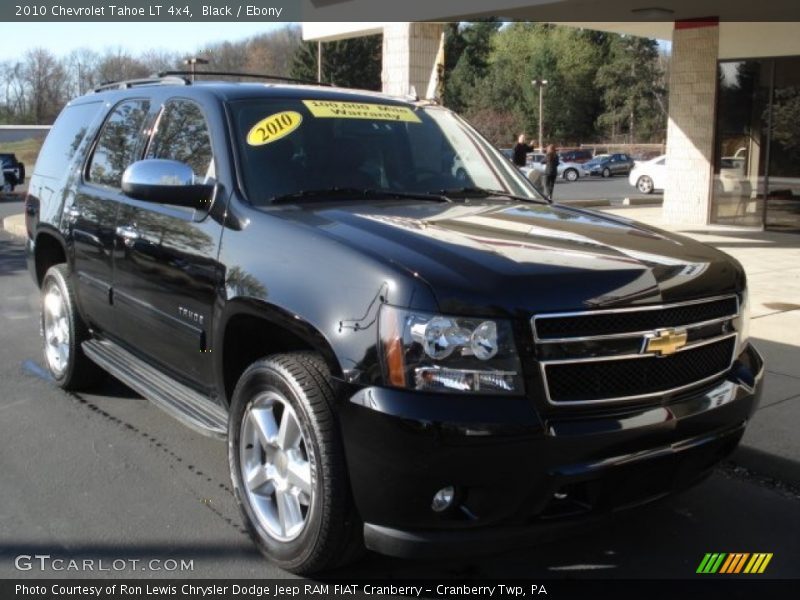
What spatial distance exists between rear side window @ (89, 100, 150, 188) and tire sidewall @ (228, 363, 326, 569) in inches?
78.4

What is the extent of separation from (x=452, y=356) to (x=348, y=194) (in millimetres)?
1435

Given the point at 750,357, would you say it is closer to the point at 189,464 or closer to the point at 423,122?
the point at 423,122

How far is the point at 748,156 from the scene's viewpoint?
50.0ft

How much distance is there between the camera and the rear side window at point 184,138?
398cm

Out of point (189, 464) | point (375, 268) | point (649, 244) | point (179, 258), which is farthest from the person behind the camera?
point (189, 464)

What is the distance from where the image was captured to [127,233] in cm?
432

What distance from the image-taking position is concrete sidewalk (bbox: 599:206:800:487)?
4.41 m

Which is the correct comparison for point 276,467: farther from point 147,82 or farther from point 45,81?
point 45,81

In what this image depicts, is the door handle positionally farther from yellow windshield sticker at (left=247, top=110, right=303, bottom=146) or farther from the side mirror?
yellow windshield sticker at (left=247, top=110, right=303, bottom=146)

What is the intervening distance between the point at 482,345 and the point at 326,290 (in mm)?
619

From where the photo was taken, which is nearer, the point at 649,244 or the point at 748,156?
the point at 649,244

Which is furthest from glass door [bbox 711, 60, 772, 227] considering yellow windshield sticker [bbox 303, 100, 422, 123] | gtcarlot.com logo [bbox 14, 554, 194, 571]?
gtcarlot.com logo [bbox 14, 554, 194, 571]

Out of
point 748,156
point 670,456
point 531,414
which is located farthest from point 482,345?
point 748,156

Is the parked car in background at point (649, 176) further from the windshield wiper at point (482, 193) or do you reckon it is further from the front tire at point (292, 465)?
the front tire at point (292, 465)
